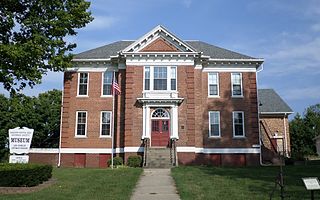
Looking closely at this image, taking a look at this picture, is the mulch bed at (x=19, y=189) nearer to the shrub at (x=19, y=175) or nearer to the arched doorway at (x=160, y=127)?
the shrub at (x=19, y=175)

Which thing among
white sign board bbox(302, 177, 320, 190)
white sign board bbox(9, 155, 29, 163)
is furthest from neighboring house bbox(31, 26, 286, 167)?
white sign board bbox(302, 177, 320, 190)

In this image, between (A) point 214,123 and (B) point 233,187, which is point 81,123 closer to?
(A) point 214,123

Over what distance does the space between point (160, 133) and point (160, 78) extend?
440 cm

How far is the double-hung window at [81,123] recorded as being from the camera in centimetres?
2938

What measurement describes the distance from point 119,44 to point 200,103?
1049 centimetres

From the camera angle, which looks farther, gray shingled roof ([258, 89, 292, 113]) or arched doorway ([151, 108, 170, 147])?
gray shingled roof ([258, 89, 292, 113])

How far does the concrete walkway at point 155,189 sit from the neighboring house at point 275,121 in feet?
66.9

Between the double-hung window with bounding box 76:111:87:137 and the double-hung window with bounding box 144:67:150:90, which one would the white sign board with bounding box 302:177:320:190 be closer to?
the double-hung window with bounding box 144:67:150:90

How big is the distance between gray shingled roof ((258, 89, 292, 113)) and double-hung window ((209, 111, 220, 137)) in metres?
11.6

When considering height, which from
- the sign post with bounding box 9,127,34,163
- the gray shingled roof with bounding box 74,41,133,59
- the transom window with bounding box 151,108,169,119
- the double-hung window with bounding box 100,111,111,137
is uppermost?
the gray shingled roof with bounding box 74,41,133,59

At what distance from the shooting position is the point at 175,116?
90.8ft

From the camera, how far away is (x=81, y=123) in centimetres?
2961

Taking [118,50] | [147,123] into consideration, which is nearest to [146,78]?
[147,123]

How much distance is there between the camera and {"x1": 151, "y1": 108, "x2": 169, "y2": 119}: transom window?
28.1 metres
